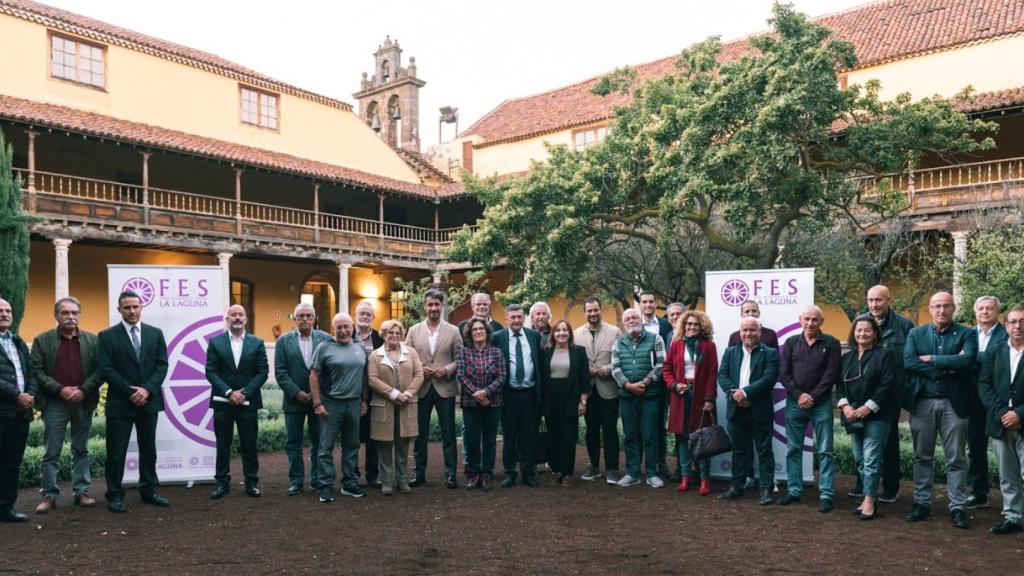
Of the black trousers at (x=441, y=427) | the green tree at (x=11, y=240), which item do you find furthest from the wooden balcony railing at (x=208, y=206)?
the black trousers at (x=441, y=427)

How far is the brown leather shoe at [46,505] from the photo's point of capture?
272 inches

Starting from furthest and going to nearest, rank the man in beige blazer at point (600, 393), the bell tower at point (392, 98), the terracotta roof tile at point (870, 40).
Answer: the bell tower at point (392, 98) < the terracotta roof tile at point (870, 40) < the man in beige blazer at point (600, 393)

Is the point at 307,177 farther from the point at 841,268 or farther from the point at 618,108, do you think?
the point at 841,268

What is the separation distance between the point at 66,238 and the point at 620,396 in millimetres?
14889

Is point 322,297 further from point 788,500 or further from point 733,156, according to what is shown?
point 788,500

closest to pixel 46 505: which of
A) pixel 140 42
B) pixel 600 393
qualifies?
pixel 600 393

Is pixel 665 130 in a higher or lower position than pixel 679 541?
higher

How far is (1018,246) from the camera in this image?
12945 mm

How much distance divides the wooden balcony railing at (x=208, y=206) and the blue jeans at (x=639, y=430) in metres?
14.7

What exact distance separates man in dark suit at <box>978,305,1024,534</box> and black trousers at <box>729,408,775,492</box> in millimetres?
1722

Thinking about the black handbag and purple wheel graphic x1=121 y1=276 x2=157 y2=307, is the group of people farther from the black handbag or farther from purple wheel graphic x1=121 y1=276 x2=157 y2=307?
purple wheel graphic x1=121 y1=276 x2=157 y2=307

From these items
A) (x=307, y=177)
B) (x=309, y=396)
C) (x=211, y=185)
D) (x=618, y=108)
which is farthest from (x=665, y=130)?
(x=211, y=185)

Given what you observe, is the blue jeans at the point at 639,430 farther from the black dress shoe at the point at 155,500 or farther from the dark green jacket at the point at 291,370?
the black dress shoe at the point at 155,500

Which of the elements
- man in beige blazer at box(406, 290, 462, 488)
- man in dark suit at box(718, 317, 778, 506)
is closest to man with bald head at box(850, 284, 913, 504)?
man in dark suit at box(718, 317, 778, 506)
